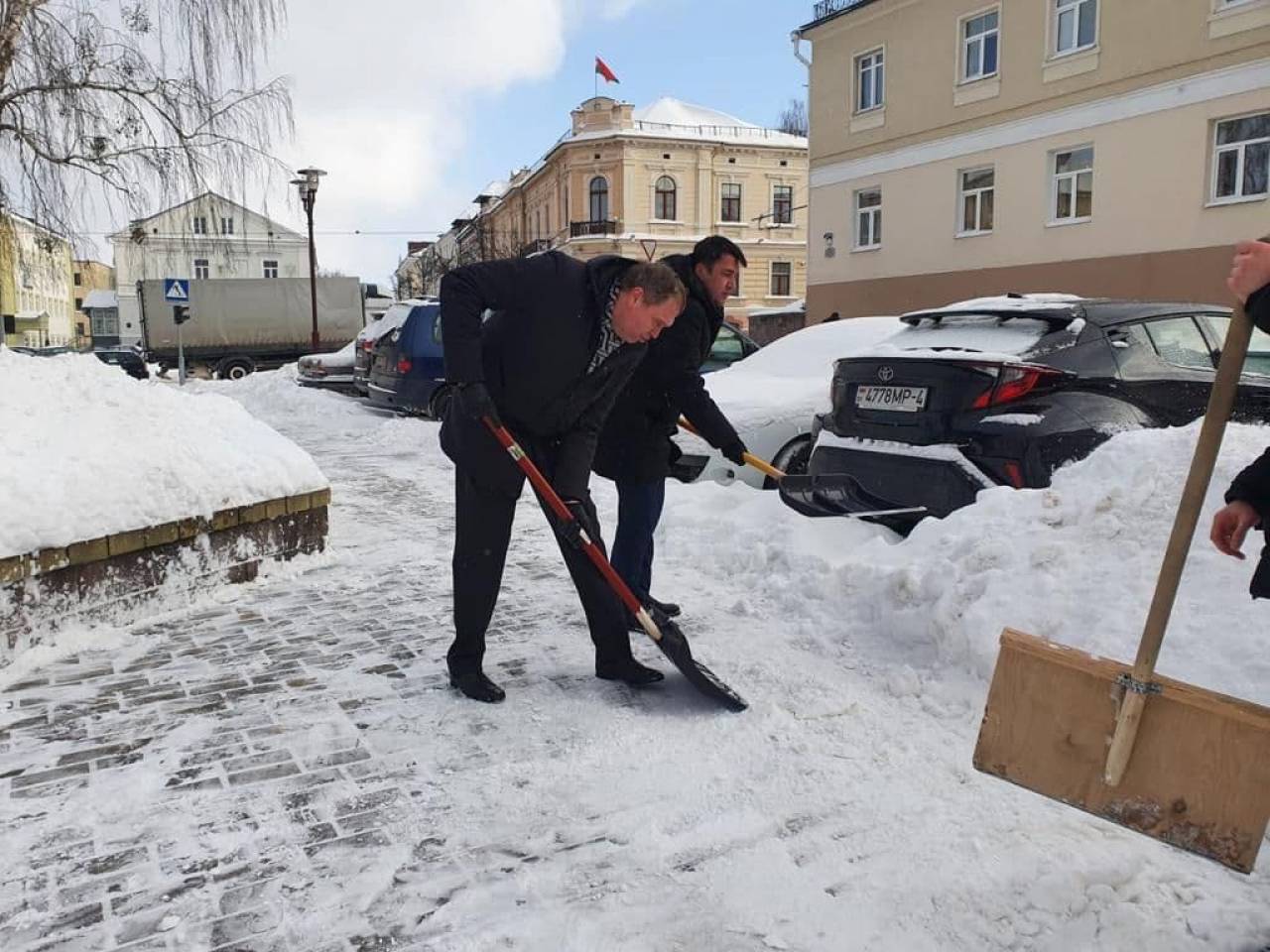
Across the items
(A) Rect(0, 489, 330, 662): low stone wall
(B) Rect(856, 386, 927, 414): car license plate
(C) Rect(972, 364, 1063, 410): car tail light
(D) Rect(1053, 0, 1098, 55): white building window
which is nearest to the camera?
(A) Rect(0, 489, 330, 662): low stone wall

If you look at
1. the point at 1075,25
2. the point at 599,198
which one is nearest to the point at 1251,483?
the point at 1075,25

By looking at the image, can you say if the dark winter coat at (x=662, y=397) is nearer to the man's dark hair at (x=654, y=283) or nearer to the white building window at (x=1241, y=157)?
the man's dark hair at (x=654, y=283)

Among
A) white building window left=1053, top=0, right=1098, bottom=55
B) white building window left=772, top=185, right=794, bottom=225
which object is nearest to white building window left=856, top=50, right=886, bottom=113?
white building window left=1053, top=0, right=1098, bottom=55

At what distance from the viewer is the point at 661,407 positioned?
413cm

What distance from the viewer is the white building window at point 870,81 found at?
24516mm

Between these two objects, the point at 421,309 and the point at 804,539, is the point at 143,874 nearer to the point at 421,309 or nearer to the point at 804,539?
the point at 804,539

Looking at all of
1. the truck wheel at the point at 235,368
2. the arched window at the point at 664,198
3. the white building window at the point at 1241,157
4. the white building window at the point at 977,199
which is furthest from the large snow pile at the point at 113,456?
the arched window at the point at 664,198

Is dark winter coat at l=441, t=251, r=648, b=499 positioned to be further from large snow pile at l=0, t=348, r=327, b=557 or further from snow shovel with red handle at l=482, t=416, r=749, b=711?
large snow pile at l=0, t=348, r=327, b=557

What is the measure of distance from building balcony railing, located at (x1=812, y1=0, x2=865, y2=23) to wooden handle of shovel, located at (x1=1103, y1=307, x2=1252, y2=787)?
1016 inches

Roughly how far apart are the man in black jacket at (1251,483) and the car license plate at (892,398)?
263cm

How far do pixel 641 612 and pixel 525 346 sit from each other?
103 centimetres

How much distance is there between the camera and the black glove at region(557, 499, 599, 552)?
3492mm

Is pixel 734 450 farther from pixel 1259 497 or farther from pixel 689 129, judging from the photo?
pixel 689 129

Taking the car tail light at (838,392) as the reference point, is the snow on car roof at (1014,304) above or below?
above
